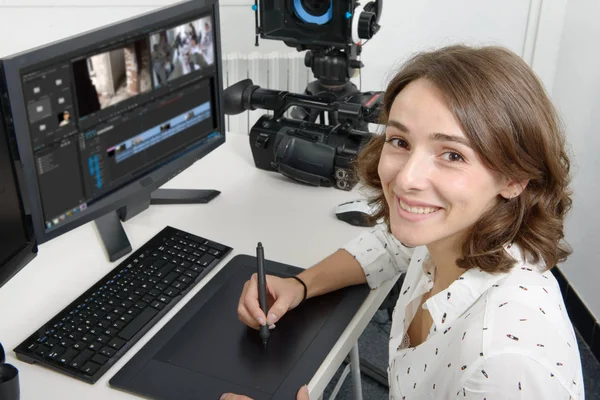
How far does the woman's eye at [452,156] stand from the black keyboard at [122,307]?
1.74 ft

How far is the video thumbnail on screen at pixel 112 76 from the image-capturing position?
1168 mm

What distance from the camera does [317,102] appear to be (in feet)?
5.48

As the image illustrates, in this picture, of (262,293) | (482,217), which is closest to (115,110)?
(262,293)

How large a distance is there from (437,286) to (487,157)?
302 millimetres

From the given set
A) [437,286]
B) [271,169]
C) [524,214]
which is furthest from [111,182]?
[524,214]

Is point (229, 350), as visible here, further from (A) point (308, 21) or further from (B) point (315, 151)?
(A) point (308, 21)

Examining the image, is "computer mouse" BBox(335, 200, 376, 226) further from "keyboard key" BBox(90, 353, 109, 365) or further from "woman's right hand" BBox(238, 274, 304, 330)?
"keyboard key" BBox(90, 353, 109, 365)

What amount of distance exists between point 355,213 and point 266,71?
50.9 inches

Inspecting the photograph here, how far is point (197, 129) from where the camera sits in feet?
4.92

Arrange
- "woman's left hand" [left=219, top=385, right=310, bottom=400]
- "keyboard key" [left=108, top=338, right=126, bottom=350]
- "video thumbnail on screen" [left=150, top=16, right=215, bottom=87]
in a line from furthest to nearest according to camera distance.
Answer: "video thumbnail on screen" [left=150, top=16, right=215, bottom=87], "keyboard key" [left=108, top=338, right=126, bottom=350], "woman's left hand" [left=219, top=385, right=310, bottom=400]

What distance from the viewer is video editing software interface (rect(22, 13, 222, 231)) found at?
3.70 ft

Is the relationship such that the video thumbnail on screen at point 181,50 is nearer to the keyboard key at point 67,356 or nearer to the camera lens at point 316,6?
the camera lens at point 316,6

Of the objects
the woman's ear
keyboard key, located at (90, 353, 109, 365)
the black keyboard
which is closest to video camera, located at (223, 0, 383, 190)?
the black keyboard

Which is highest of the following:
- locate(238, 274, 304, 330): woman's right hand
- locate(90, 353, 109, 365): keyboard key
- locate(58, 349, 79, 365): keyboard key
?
locate(238, 274, 304, 330): woman's right hand
